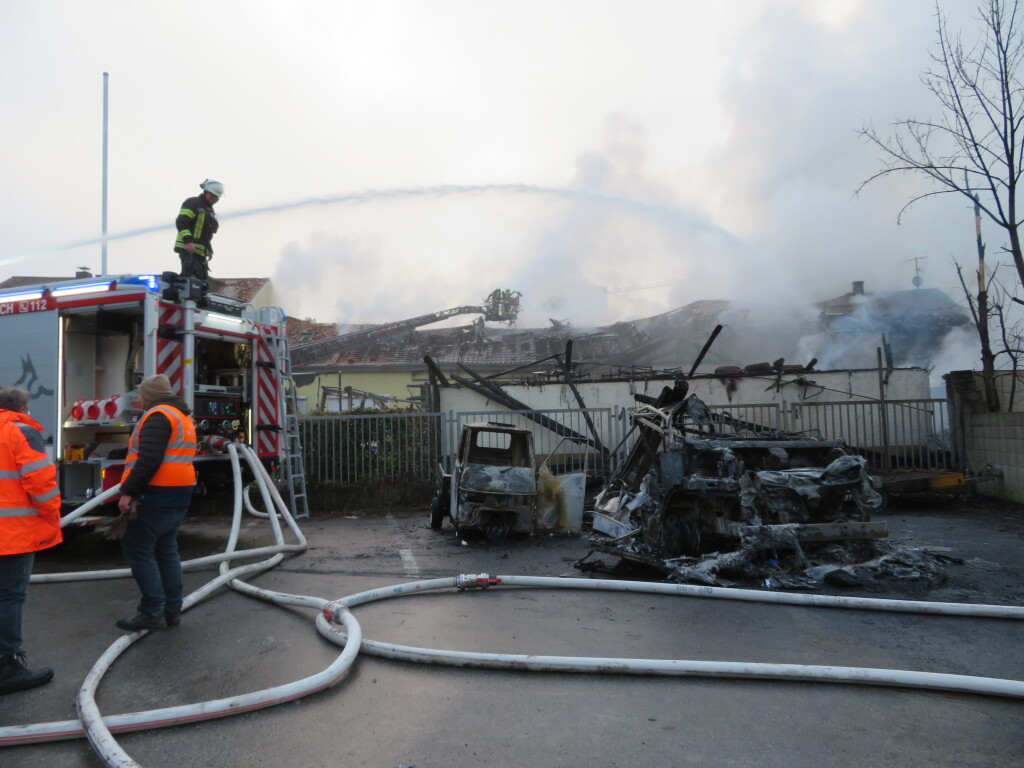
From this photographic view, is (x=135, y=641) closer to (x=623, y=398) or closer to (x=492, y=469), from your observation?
(x=492, y=469)

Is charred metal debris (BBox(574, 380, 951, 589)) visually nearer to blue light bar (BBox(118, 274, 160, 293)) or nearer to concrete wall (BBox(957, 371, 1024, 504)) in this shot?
concrete wall (BBox(957, 371, 1024, 504))

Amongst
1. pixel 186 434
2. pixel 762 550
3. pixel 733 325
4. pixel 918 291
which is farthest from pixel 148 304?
pixel 918 291

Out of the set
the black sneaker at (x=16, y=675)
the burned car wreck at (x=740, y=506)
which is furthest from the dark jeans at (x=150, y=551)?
the burned car wreck at (x=740, y=506)

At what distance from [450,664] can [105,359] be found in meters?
6.14

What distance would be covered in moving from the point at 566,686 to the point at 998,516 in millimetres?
8947

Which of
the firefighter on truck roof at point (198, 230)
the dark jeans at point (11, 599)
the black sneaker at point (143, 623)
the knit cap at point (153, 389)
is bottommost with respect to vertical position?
the black sneaker at point (143, 623)

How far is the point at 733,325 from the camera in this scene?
71.4 feet

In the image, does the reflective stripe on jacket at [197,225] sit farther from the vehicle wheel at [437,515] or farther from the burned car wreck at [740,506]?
the burned car wreck at [740,506]

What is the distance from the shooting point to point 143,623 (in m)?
4.30

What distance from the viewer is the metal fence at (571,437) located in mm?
11539

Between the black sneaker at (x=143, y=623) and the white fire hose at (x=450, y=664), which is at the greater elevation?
the black sneaker at (x=143, y=623)

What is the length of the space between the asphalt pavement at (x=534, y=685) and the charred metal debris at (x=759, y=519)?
0.55 meters

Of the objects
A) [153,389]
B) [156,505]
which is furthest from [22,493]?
[153,389]

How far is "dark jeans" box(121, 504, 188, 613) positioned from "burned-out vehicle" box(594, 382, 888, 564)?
3.90 metres
